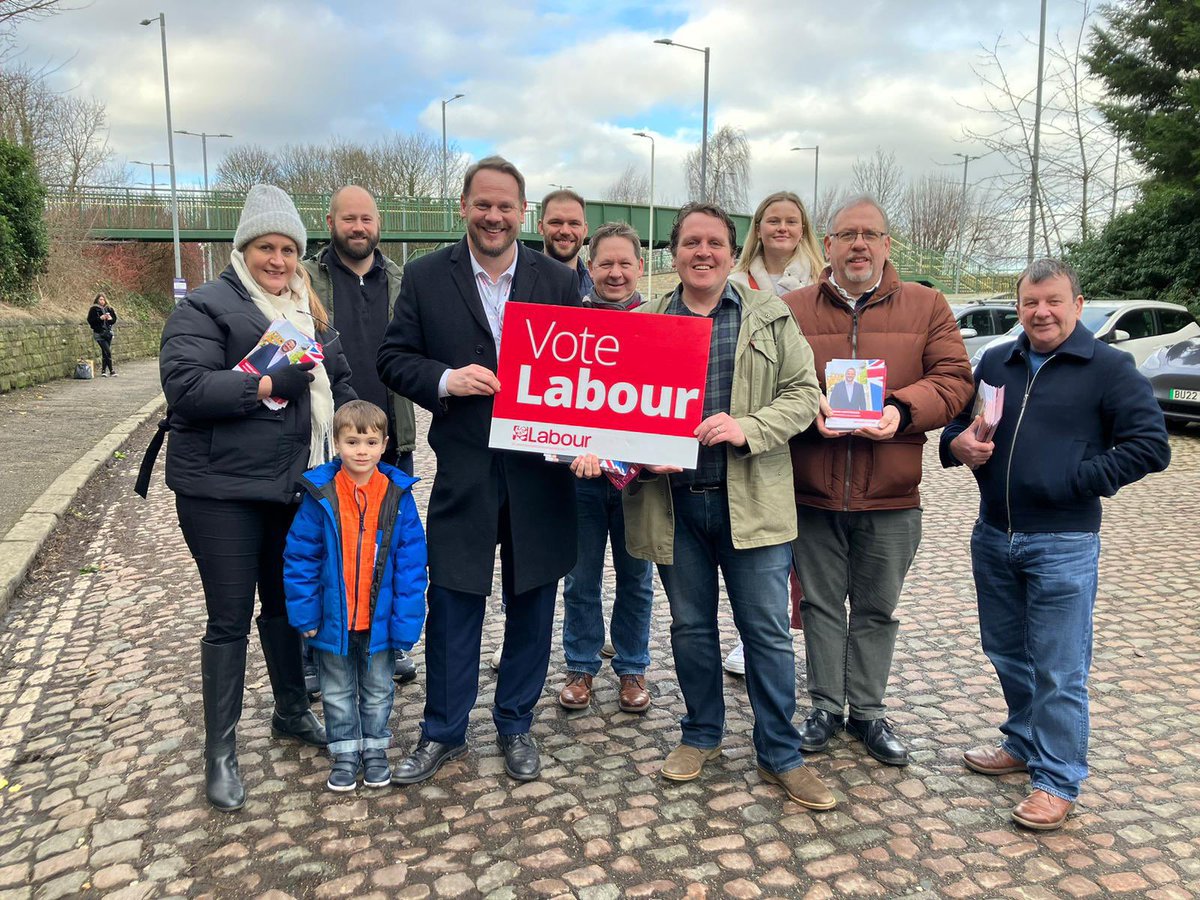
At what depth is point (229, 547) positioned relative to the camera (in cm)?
323

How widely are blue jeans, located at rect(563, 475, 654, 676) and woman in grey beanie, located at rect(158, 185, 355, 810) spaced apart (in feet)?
4.24

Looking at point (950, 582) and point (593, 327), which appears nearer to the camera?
point (593, 327)

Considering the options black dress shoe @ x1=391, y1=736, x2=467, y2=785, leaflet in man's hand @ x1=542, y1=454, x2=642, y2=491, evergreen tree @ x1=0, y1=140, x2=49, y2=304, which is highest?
evergreen tree @ x1=0, y1=140, x2=49, y2=304

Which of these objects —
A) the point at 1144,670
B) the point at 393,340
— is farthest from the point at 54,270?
the point at 1144,670

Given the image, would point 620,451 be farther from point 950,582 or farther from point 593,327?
point 950,582

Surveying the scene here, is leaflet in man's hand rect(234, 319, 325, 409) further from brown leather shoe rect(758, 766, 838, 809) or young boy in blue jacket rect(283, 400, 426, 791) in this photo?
brown leather shoe rect(758, 766, 838, 809)

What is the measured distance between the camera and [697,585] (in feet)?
11.2

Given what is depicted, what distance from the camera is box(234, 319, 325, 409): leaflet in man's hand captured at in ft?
10.4

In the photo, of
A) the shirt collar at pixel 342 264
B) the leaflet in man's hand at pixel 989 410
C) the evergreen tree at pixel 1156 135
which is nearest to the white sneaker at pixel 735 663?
the leaflet in man's hand at pixel 989 410

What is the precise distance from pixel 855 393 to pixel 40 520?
6753 millimetres

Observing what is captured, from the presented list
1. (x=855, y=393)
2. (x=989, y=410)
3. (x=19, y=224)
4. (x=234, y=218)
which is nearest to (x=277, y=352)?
(x=855, y=393)

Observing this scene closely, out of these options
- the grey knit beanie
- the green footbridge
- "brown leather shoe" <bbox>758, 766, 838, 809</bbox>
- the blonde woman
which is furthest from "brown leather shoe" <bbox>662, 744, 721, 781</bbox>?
the green footbridge

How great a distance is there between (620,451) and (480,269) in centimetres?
96

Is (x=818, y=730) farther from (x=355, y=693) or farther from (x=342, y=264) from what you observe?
(x=342, y=264)
